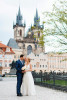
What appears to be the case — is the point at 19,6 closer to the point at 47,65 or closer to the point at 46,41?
the point at 47,65

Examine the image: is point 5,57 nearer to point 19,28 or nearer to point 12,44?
point 12,44

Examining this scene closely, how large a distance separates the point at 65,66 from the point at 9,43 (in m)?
24.0

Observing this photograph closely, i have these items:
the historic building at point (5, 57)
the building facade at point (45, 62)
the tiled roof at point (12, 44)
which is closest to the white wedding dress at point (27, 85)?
the historic building at point (5, 57)

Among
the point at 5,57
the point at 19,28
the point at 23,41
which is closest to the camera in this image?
the point at 5,57

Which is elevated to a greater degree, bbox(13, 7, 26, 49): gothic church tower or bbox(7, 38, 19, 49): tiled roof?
bbox(13, 7, 26, 49): gothic church tower

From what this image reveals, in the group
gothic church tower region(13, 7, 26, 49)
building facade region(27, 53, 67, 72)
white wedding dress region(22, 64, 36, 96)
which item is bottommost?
white wedding dress region(22, 64, 36, 96)

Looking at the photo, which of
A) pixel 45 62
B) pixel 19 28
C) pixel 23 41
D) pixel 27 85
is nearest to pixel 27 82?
pixel 27 85

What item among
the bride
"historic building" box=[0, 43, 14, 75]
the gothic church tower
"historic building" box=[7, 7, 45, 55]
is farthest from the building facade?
the bride

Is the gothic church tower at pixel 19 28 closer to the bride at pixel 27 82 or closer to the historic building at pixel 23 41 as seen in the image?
the historic building at pixel 23 41

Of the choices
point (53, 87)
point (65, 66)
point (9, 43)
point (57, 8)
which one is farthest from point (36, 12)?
point (53, 87)

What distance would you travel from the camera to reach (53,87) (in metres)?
14.0

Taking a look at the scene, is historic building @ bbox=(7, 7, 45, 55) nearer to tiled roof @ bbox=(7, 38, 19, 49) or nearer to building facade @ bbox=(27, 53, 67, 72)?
tiled roof @ bbox=(7, 38, 19, 49)

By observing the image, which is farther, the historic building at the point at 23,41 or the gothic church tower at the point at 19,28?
the gothic church tower at the point at 19,28

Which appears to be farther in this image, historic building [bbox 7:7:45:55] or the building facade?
historic building [bbox 7:7:45:55]
